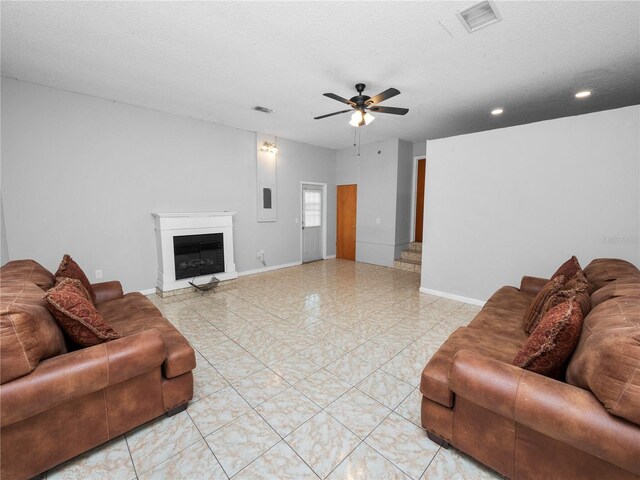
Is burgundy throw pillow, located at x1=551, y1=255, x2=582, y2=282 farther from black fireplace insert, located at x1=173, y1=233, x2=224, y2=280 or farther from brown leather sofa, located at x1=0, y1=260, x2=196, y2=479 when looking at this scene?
black fireplace insert, located at x1=173, y1=233, x2=224, y2=280

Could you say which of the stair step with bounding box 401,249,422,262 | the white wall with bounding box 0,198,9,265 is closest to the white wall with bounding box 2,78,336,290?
the white wall with bounding box 0,198,9,265

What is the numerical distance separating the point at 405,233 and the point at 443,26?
4.92m

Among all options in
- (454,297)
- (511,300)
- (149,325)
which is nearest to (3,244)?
(149,325)

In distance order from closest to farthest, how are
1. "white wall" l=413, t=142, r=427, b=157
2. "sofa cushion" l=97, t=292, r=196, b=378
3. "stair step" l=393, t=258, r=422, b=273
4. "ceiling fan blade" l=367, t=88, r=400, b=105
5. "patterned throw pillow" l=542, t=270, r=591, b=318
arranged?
"patterned throw pillow" l=542, t=270, r=591, b=318 → "sofa cushion" l=97, t=292, r=196, b=378 → "ceiling fan blade" l=367, t=88, r=400, b=105 → "stair step" l=393, t=258, r=422, b=273 → "white wall" l=413, t=142, r=427, b=157

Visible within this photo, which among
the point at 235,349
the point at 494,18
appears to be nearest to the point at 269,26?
the point at 494,18

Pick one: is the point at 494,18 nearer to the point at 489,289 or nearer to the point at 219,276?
the point at 489,289

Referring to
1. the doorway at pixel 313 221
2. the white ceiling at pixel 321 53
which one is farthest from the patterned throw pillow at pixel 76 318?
the doorway at pixel 313 221

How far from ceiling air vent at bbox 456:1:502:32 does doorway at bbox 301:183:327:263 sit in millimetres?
4858

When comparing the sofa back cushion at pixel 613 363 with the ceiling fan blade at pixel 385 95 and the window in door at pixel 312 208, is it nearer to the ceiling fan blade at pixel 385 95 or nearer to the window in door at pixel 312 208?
the ceiling fan blade at pixel 385 95

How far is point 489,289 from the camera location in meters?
4.02

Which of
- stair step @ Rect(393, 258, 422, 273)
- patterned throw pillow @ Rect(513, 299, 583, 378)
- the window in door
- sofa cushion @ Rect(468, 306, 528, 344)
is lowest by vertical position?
stair step @ Rect(393, 258, 422, 273)

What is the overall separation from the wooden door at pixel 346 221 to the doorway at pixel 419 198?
1523 mm

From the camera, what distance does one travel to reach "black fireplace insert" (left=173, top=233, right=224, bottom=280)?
15.4ft

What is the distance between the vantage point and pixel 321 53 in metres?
2.74
